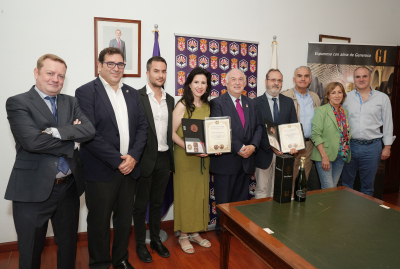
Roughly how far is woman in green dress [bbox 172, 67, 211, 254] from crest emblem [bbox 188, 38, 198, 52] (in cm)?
69

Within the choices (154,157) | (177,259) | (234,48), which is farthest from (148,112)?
(234,48)

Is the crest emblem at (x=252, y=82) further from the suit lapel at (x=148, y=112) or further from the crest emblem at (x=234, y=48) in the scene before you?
the suit lapel at (x=148, y=112)

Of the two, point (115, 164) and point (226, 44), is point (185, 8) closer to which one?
point (226, 44)

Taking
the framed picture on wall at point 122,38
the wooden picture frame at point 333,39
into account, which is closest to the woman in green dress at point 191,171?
the framed picture on wall at point 122,38

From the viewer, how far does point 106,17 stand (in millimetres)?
2988

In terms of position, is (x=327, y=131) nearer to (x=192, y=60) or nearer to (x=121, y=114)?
(x=192, y=60)

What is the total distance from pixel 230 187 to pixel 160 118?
1.03 meters

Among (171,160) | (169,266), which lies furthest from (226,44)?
(169,266)

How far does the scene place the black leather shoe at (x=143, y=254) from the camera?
2641mm

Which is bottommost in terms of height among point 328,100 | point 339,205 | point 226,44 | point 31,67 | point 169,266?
point 169,266

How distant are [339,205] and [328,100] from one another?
1804mm

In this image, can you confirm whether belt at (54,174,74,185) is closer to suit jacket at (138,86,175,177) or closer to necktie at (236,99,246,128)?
suit jacket at (138,86,175,177)

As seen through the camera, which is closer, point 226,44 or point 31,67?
point 31,67

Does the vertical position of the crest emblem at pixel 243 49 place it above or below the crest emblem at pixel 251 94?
above
